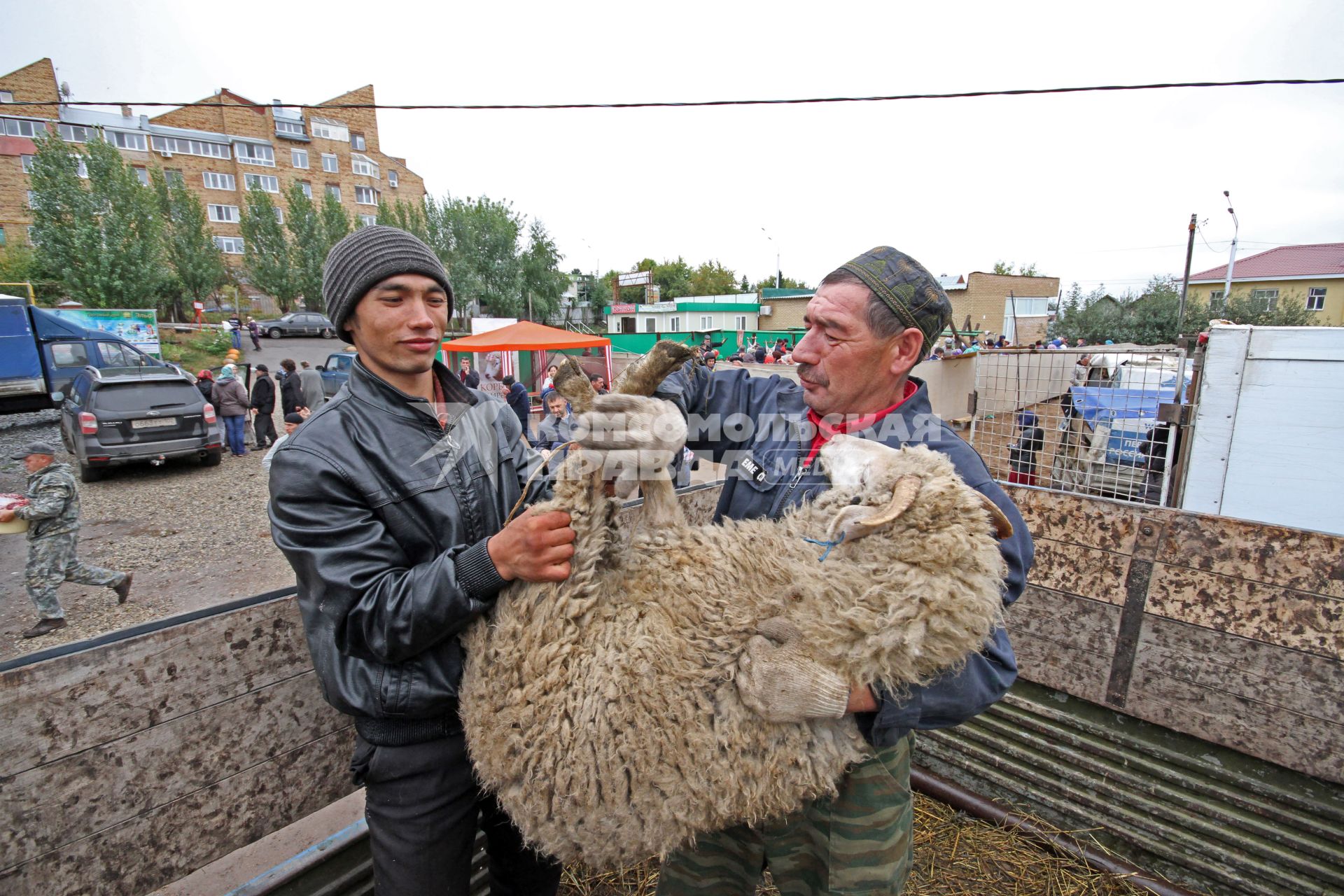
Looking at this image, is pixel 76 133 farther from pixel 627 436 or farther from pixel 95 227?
pixel 627 436

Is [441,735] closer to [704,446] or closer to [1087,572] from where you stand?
[704,446]

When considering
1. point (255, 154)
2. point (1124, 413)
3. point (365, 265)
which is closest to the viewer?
point (365, 265)

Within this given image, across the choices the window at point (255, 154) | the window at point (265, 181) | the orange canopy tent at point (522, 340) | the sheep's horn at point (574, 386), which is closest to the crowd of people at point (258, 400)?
the orange canopy tent at point (522, 340)

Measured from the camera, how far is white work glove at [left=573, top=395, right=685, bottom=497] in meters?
1.42

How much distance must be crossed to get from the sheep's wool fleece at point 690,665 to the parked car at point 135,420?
11127 millimetres

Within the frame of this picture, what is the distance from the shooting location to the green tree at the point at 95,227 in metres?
26.1

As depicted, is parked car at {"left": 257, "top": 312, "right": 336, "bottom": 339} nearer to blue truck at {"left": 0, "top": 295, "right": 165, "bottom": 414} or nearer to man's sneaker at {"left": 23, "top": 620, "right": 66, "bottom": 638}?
blue truck at {"left": 0, "top": 295, "right": 165, "bottom": 414}

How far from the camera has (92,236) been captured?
2631 cm

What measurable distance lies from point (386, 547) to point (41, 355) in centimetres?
2052

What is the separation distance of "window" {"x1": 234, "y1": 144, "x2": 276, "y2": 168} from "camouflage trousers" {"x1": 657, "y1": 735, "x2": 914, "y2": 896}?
58667 mm

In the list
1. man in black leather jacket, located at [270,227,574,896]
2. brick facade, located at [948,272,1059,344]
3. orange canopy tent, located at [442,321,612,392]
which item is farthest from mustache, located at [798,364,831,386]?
brick facade, located at [948,272,1059,344]

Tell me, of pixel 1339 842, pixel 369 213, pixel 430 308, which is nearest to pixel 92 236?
pixel 369 213

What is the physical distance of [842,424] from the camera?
186cm

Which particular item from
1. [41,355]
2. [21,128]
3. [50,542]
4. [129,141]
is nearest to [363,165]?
[129,141]
